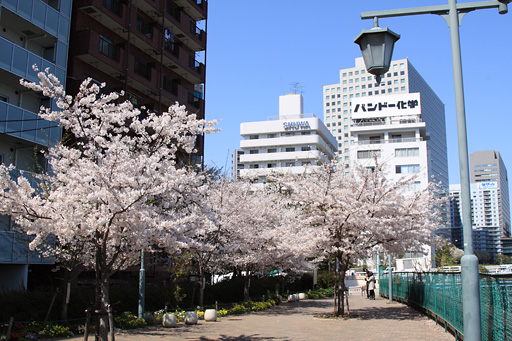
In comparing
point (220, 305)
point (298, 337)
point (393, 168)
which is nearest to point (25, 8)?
Result: point (220, 305)

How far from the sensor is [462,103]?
6.25 m

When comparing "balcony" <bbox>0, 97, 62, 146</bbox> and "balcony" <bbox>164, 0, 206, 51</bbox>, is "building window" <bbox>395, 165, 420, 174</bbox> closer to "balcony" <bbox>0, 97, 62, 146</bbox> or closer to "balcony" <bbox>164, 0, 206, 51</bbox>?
"balcony" <bbox>164, 0, 206, 51</bbox>

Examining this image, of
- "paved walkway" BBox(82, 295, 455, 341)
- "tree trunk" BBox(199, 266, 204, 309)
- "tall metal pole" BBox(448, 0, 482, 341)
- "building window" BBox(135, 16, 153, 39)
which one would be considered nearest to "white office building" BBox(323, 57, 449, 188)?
"building window" BBox(135, 16, 153, 39)

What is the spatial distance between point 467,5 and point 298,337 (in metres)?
11.5

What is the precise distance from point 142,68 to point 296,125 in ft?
227

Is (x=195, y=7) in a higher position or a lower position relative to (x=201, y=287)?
higher

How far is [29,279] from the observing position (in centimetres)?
2334

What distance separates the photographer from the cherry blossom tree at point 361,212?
20.0 metres

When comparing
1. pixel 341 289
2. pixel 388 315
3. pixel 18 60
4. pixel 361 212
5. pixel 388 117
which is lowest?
pixel 388 315

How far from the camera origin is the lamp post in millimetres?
5914

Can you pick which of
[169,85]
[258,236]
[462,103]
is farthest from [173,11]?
[462,103]

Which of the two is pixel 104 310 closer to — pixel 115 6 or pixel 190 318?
pixel 190 318

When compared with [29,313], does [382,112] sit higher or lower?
higher

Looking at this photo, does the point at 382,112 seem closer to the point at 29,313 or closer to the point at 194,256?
the point at 194,256
